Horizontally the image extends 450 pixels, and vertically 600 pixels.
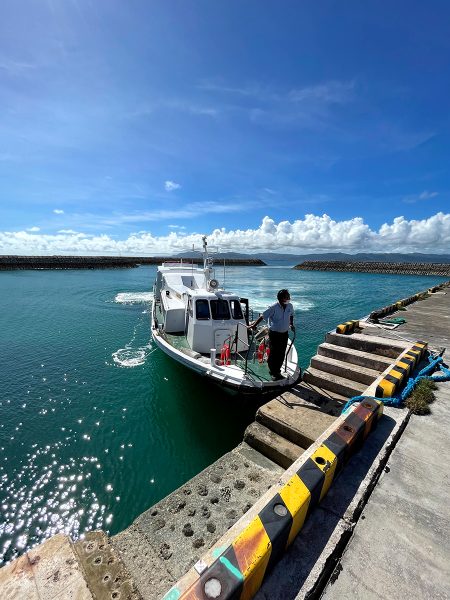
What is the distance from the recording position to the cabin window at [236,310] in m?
11.5

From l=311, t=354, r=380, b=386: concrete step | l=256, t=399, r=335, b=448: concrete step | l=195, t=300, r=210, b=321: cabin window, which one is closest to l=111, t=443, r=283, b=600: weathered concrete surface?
l=256, t=399, r=335, b=448: concrete step

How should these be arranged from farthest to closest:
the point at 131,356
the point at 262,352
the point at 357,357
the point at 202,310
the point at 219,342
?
the point at 131,356, the point at 202,310, the point at 219,342, the point at 262,352, the point at 357,357

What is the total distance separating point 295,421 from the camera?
561 centimetres

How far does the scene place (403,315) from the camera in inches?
545

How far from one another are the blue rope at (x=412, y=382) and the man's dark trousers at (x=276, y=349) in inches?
100.0

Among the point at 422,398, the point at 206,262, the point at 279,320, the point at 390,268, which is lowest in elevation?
the point at 390,268

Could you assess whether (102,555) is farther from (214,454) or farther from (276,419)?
(214,454)

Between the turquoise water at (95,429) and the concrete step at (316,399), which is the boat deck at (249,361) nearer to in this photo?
the turquoise water at (95,429)

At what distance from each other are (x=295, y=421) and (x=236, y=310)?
631 centimetres

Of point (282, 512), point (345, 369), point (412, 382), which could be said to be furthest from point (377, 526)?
point (345, 369)

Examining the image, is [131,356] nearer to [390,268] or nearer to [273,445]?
[273,445]

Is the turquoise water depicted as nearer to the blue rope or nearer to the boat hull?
the boat hull

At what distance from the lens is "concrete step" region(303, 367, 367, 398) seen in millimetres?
6379

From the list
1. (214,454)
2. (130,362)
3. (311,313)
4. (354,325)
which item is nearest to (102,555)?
(214,454)
